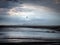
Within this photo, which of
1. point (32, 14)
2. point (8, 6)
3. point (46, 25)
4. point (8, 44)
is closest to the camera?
point (8, 44)

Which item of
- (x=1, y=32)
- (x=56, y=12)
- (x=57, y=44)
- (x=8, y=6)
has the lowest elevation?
(x=57, y=44)

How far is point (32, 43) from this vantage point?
89cm

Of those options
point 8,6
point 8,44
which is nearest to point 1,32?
point 8,44

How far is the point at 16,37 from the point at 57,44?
258 mm

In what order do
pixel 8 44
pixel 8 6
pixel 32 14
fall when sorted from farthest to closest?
pixel 8 6 → pixel 32 14 → pixel 8 44

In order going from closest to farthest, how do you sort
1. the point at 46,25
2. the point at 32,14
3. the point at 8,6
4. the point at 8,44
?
the point at 8,44 < the point at 46,25 < the point at 32,14 < the point at 8,6

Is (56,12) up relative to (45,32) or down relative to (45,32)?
up

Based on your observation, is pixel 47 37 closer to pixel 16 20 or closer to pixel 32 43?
pixel 32 43

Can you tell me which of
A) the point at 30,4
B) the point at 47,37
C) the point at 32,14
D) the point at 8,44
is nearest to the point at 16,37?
the point at 8,44

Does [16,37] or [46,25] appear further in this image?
[46,25]

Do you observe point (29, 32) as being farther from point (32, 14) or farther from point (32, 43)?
point (32, 14)

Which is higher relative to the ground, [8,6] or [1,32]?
[8,6]

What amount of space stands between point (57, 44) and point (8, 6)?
0.72m

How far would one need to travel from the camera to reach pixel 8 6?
1.43 m
